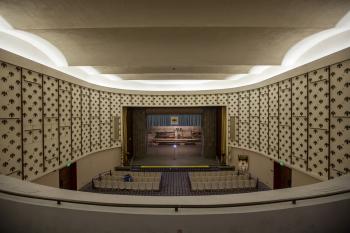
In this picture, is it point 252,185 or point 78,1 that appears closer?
point 78,1

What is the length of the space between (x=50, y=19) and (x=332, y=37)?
336 inches

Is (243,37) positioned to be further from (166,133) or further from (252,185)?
(166,133)

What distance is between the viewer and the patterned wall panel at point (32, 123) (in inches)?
233

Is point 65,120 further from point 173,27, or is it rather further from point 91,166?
point 173,27

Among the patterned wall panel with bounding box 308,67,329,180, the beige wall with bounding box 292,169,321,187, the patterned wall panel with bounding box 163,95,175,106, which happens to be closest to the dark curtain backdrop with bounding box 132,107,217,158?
the patterned wall panel with bounding box 163,95,175,106

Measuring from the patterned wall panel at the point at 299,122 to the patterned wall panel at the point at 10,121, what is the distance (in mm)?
10227

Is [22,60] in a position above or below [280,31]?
below

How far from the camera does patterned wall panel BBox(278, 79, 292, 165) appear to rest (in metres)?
7.72

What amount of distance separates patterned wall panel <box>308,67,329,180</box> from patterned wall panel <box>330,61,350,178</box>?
7.5 inches

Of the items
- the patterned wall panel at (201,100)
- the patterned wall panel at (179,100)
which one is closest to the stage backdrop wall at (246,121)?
the patterned wall panel at (201,100)

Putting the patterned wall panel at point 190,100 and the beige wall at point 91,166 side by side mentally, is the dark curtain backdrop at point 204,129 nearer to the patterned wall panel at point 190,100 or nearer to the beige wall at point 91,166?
the patterned wall panel at point 190,100

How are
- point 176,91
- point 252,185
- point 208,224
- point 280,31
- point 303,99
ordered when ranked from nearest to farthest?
1. point 208,224
2. point 280,31
3. point 303,99
4. point 252,185
5. point 176,91

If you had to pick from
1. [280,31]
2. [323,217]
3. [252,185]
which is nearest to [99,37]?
[280,31]

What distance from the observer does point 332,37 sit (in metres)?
5.76
